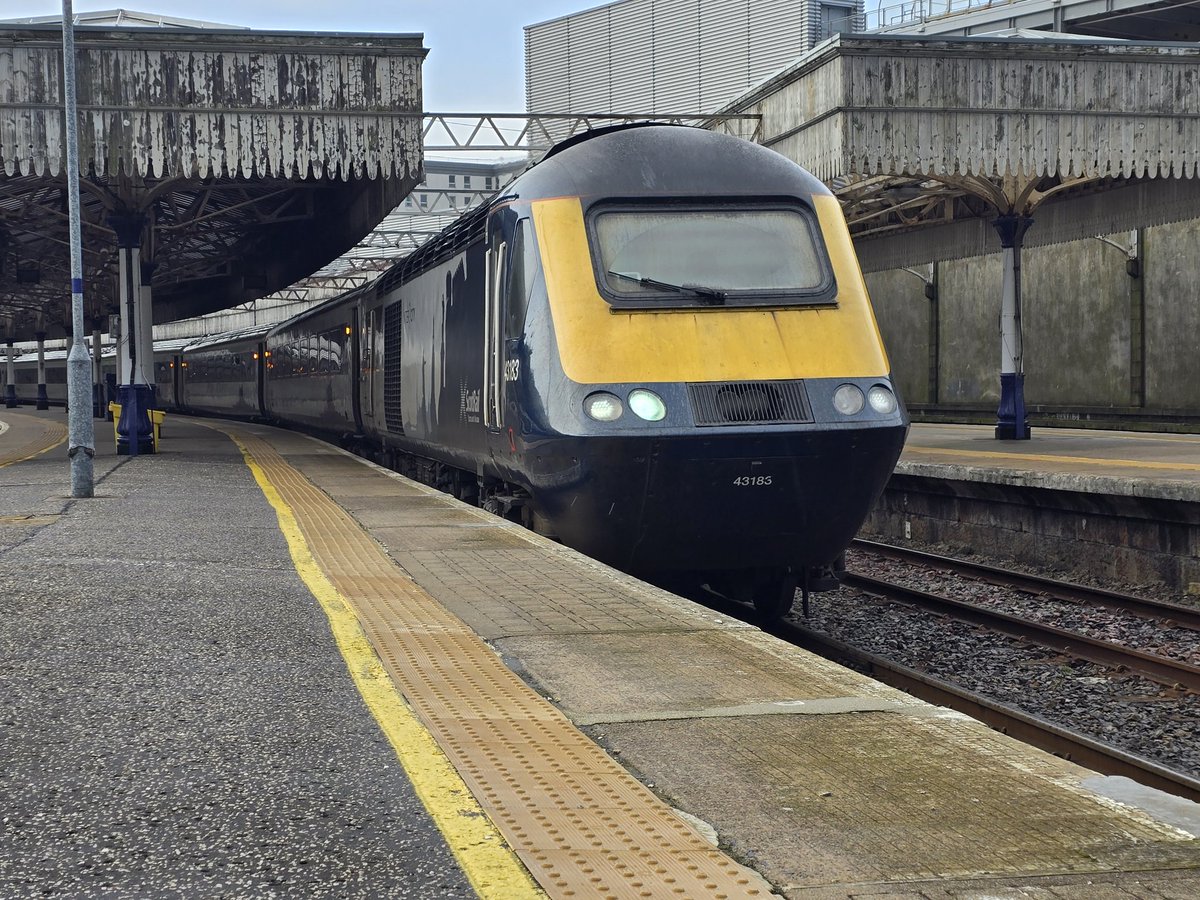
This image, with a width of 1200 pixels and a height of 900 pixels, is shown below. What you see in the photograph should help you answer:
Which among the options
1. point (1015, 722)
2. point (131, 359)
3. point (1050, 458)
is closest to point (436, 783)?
point (1015, 722)

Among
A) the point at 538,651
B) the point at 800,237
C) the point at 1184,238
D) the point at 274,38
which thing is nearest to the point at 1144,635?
the point at 800,237

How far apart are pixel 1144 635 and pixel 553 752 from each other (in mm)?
7617

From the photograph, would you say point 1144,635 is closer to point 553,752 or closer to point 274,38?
point 553,752

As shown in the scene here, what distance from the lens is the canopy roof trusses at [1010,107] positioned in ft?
59.3

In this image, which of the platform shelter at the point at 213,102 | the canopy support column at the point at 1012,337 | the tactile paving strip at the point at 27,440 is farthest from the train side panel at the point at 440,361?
the canopy support column at the point at 1012,337

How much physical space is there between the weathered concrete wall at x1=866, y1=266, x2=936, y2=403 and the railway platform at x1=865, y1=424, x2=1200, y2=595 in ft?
64.5

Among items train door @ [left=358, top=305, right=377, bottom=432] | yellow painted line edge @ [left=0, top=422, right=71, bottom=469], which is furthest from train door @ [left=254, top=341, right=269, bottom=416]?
train door @ [left=358, top=305, right=377, bottom=432]

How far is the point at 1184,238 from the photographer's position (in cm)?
2797

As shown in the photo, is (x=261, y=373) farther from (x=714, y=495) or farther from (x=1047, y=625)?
(x=714, y=495)

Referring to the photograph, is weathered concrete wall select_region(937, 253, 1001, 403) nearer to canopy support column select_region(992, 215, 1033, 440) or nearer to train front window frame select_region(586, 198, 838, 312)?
canopy support column select_region(992, 215, 1033, 440)

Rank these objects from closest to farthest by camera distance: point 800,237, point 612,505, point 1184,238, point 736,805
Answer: point 736,805, point 612,505, point 800,237, point 1184,238

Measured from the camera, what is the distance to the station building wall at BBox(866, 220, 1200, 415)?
2844cm

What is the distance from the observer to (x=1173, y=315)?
2853cm

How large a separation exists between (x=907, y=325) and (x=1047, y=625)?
99.6 feet
